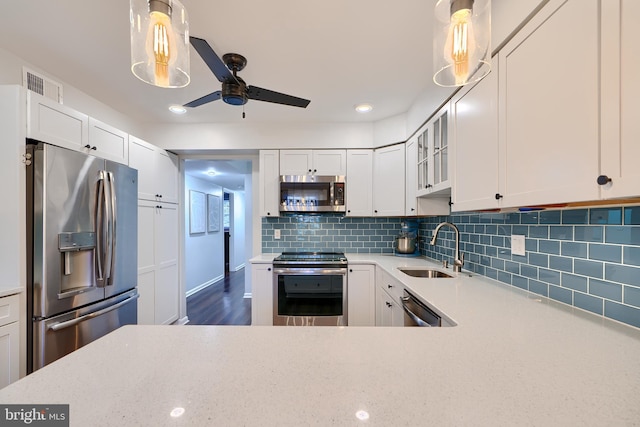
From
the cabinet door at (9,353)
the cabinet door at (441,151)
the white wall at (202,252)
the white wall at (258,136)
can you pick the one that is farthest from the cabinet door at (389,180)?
the white wall at (202,252)

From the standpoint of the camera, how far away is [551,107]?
93 centimetres

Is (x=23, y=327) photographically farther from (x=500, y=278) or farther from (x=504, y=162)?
(x=500, y=278)

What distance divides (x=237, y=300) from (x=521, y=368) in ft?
13.9

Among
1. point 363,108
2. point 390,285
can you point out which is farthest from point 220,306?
point 363,108

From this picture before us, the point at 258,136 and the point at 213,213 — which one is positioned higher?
the point at 258,136

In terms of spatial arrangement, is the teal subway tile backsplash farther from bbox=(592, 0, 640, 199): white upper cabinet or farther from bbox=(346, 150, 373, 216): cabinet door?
bbox=(346, 150, 373, 216): cabinet door

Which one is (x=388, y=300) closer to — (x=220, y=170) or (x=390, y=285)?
(x=390, y=285)

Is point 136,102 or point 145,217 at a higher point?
point 136,102

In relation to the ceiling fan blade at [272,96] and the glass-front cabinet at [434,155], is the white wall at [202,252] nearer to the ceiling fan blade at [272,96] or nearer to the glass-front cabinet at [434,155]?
the ceiling fan blade at [272,96]

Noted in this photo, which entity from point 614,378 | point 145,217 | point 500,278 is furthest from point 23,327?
point 500,278

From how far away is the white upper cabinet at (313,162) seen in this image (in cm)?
306

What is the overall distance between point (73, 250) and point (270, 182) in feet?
5.96

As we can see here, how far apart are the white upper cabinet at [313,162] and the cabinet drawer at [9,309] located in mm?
2265

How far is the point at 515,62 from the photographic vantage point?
43.9 inches
